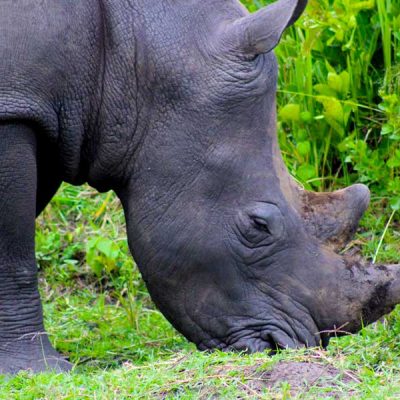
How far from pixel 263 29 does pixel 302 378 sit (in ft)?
5.34

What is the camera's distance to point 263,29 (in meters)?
5.53

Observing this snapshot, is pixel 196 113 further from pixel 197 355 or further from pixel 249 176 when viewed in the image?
pixel 197 355

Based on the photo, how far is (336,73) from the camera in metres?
8.11

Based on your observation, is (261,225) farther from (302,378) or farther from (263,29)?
(302,378)

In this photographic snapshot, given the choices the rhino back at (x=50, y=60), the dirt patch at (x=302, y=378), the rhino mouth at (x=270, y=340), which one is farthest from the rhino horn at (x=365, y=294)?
the rhino back at (x=50, y=60)

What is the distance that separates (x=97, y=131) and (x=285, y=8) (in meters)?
1.02

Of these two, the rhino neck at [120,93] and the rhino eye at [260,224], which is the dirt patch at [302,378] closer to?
the rhino eye at [260,224]

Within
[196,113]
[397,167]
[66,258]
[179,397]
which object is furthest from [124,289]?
[179,397]

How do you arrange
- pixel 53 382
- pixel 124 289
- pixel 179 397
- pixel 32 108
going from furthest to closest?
1. pixel 124 289
2. pixel 32 108
3. pixel 53 382
4. pixel 179 397

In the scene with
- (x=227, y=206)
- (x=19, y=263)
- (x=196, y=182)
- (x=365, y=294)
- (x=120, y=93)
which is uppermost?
(x=120, y=93)

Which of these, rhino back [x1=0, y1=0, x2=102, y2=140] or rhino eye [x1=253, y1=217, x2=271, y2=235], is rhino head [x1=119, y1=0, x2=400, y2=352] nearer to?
rhino eye [x1=253, y1=217, x2=271, y2=235]

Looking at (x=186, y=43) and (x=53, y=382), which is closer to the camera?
(x=53, y=382)

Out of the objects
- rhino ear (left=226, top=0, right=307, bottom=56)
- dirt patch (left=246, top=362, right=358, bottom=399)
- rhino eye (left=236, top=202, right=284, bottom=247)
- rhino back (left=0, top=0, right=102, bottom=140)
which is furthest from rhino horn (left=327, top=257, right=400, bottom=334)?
rhino back (left=0, top=0, right=102, bottom=140)

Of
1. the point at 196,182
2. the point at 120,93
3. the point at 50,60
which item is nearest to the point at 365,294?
the point at 196,182
